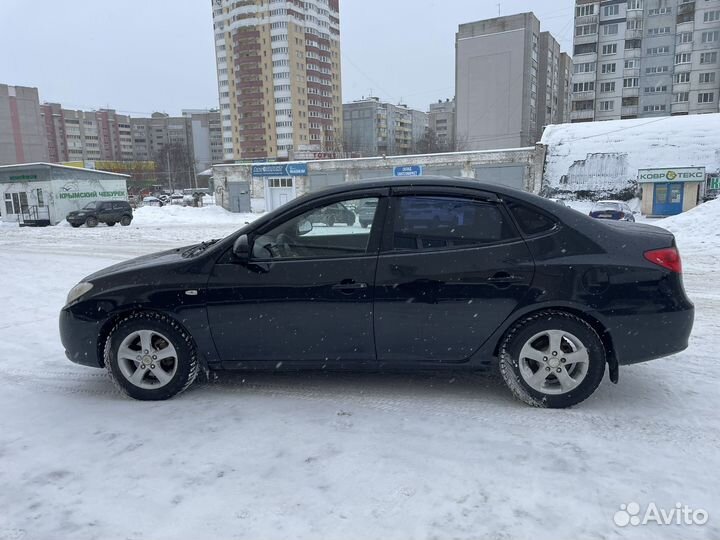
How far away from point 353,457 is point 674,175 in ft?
106

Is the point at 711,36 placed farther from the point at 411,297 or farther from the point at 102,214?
the point at 411,297

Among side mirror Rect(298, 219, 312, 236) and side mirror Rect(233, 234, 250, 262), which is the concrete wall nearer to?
side mirror Rect(298, 219, 312, 236)

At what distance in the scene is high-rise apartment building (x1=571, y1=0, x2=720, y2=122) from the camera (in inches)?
2495

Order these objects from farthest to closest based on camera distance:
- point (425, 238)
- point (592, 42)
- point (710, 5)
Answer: point (592, 42) < point (710, 5) < point (425, 238)

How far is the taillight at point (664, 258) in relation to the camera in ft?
11.6

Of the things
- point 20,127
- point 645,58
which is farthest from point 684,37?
point 20,127

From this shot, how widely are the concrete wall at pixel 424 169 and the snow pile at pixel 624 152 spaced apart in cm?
160

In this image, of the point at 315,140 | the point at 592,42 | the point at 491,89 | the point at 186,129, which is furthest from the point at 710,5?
the point at 186,129

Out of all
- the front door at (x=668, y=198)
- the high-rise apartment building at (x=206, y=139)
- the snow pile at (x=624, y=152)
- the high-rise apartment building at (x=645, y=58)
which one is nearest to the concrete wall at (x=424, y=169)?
the snow pile at (x=624, y=152)

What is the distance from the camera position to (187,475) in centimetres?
287

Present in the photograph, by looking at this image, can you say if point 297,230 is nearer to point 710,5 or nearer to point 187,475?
point 187,475

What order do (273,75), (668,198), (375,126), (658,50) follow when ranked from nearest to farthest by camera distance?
(668,198), (658,50), (273,75), (375,126)

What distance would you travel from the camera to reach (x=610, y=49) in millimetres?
68312

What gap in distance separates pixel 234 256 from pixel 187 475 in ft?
5.10
